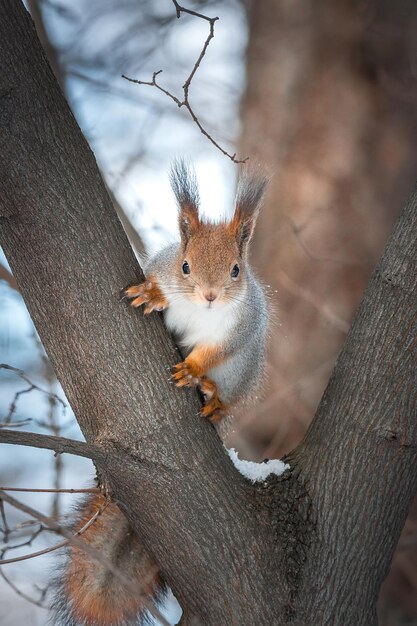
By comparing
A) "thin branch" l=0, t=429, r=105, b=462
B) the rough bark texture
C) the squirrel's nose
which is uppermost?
the rough bark texture

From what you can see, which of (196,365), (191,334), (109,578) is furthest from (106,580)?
(191,334)

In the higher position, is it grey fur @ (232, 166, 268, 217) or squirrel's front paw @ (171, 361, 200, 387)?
grey fur @ (232, 166, 268, 217)

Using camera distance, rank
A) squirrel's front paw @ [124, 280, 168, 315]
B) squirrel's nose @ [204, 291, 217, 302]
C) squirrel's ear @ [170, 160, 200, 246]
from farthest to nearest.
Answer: squirrel's ear @ [170, 160, 200, 246] < squirrel's nose @ [204, 291, 217, 302] < squirrel's front paw @ [124, 280, 168, 315]

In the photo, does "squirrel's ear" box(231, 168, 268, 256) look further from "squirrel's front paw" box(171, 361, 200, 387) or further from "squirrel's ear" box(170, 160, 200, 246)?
"squirrel's front paw" box(171, 361, 200, 387)

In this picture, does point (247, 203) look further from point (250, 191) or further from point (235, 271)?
point (235, 271)

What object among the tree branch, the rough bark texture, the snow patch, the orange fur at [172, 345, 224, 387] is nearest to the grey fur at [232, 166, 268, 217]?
the orange fur at [172, 345, 224, 387]

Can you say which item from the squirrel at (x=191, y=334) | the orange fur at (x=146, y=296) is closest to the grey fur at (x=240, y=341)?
the squirrel at (x=191, y=334)

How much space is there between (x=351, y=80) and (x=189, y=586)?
8.83ft

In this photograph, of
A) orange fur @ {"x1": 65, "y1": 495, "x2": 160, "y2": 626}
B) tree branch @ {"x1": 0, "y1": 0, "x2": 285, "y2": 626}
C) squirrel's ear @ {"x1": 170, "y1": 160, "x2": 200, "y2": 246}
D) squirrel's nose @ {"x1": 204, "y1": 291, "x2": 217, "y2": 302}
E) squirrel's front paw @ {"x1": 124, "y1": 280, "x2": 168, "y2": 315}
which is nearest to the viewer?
tree branch @ {"x1": 0, "y1": 0, "x2": 285, "y2": 626}

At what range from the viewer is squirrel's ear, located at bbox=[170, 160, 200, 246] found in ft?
7.50

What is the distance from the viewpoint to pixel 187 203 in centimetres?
235

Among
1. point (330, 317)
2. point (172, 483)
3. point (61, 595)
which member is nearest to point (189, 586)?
point (172, 483)

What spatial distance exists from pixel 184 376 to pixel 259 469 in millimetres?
303

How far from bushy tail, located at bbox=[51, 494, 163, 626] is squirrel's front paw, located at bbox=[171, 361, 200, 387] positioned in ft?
1.36
